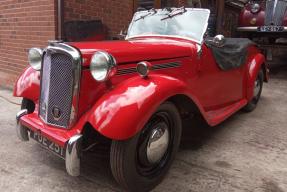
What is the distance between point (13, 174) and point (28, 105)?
0.80m

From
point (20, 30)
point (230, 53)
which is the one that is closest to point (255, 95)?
point (230, 53)

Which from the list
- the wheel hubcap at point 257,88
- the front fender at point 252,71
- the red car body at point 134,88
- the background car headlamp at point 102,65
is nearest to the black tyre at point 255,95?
the wheel hubcap at point 257,88

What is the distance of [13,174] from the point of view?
3098 mm

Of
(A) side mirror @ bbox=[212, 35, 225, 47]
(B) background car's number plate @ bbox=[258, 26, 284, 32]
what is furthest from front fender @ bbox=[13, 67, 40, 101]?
(B) background car's number plate @ bbox=[258, 26, 284, 32]

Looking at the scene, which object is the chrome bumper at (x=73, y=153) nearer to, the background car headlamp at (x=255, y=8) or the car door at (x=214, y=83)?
the car door at (x=214, y=83)

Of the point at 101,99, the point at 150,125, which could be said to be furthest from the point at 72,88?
the point at 150,125

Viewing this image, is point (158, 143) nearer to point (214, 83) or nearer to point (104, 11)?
point (214, 83)

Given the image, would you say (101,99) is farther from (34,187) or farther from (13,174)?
(13,174)

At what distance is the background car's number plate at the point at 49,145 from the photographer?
2.70m

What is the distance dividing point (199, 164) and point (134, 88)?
1.22m

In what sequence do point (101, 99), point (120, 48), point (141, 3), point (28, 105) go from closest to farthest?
1. point (101, 99)
2. point (120, 48)
3. point (28, 105)
4. point (141, 3)

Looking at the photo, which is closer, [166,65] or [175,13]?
[166,65]

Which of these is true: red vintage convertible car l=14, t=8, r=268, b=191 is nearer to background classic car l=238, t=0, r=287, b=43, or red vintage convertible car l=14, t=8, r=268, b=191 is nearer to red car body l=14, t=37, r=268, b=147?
red car body l=14, t=37, r=268, b=147

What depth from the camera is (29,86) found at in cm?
348
